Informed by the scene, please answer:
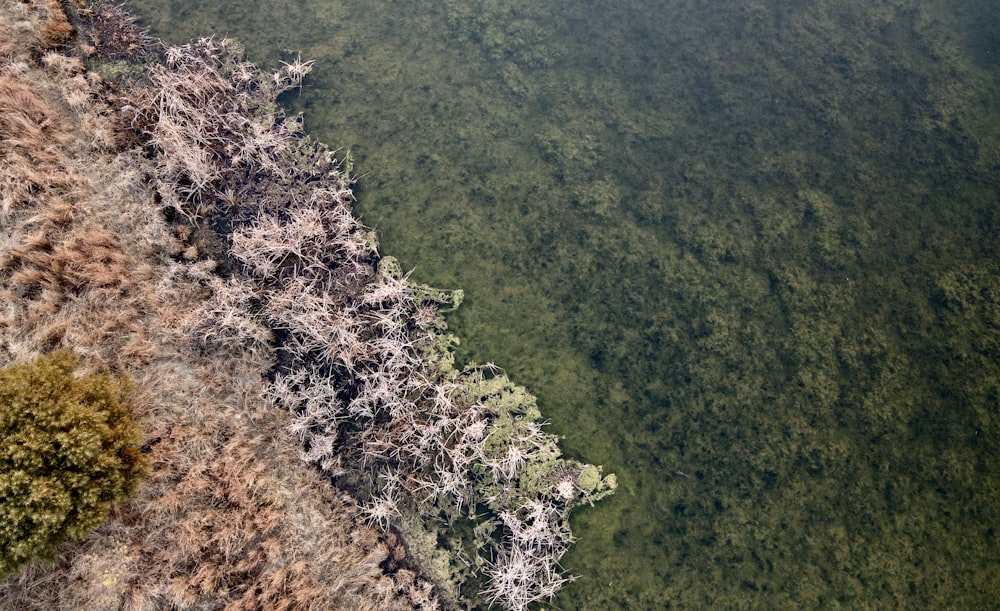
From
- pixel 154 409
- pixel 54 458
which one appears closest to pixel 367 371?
pixel 154 409

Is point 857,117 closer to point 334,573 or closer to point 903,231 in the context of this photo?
point 903,231

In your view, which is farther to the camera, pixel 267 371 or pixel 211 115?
pixel 211 115

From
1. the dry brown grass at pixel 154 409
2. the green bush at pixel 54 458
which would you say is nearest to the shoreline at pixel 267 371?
the dry brown grass at pixel 154 409

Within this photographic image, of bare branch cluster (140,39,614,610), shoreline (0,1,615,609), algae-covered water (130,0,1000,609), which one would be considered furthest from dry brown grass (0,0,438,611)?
algae-covered water (130,0,1000,609)

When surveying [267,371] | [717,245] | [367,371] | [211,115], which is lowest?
[267,371]

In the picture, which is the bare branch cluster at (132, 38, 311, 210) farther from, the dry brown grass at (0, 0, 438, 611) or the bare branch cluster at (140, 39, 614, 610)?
the dry brown grass at (0, 0, 438, 611)

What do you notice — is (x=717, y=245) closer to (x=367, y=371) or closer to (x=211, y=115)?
(x=367, y=371)
